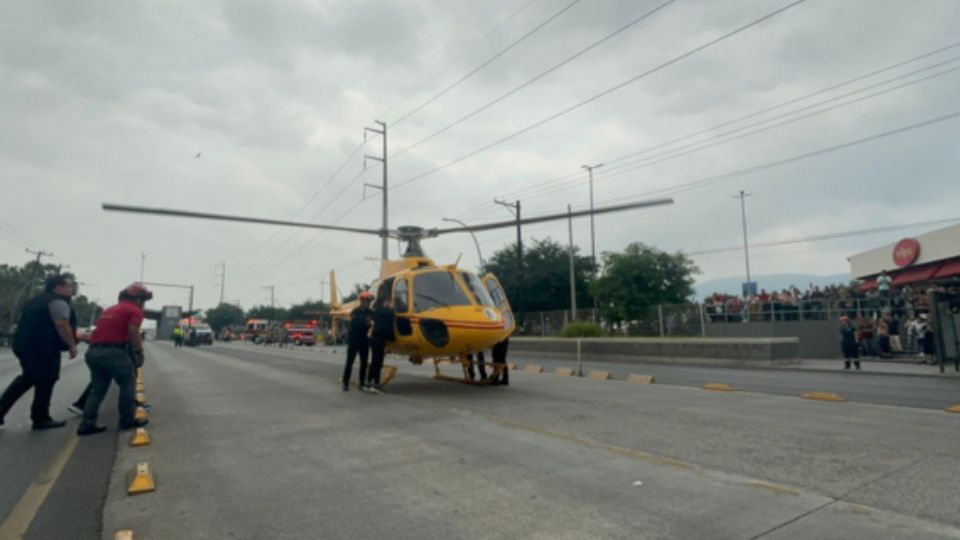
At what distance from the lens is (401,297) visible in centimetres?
1012

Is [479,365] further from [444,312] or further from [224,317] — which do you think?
[224,317]

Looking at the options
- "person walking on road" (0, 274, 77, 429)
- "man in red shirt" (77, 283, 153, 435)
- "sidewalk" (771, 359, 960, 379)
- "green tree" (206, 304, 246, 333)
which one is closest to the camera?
"man in red shirt" (77, 283, 153, 435)

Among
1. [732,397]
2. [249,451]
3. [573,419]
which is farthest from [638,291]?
[249,451]

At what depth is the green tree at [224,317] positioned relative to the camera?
5320 inches

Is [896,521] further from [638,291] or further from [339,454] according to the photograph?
[638,291]

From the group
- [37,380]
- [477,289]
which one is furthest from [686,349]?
[37,380]

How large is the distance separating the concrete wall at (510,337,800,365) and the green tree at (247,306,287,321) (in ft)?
354

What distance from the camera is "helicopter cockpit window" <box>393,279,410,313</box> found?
9.96 meters

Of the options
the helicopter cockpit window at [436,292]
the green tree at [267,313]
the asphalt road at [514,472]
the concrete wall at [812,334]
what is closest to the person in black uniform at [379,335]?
the helicopter cockpit window at [436,292]

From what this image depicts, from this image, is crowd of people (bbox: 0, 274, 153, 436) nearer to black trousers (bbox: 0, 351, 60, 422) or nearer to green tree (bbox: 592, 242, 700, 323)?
black trousers (bbox: 0, 351, 60, 422)

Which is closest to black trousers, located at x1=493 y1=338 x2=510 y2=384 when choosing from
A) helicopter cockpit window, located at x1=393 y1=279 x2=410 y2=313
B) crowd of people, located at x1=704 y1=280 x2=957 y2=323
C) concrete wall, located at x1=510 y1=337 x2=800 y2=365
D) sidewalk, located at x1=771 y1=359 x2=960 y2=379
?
helicopter cockpit window, located at x1=393 y1=279 x2=410 y2=313

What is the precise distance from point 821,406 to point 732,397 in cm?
133

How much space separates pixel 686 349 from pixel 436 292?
1336 centimetres

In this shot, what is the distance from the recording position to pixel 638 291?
39.3 metres
